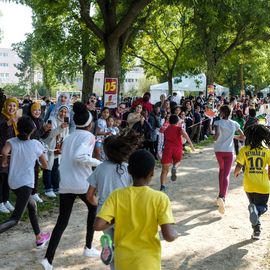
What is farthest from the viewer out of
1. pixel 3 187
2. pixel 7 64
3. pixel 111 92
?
pixel 7 64

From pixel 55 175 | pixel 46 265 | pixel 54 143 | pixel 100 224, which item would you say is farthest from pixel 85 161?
pixel 55 175

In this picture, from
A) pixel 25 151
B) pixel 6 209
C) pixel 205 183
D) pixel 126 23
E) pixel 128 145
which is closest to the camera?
pixel 128 145

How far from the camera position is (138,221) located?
313 cm

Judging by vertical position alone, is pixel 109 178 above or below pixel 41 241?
above

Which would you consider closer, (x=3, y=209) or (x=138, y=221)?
(x=138, y=221)

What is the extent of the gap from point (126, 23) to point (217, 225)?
7.68 m

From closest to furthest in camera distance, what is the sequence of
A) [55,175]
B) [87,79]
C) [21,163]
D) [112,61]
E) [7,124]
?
[21,163], [7,124], [55,175], [112,61], [87,79]

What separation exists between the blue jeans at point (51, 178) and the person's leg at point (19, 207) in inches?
116

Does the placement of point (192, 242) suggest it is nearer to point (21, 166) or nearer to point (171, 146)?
point (21, 166)

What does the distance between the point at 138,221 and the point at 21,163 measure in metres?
2.58

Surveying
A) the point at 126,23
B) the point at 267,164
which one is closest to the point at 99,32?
the point at 126,23

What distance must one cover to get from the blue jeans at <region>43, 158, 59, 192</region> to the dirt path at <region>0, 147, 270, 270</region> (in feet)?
2.30

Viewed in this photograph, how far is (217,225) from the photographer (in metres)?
6.77

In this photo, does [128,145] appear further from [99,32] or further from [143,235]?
[99,32]
